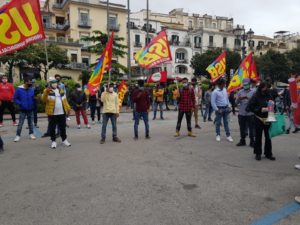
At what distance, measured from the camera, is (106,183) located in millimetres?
4715

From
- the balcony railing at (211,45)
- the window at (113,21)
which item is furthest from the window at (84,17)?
the balcony railing at (211,45)

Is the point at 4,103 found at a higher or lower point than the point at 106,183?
higher

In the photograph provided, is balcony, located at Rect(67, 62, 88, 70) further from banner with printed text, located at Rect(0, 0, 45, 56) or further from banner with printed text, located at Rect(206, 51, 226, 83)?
banner with printed text, located at Rect(0, 0, 45, 56)

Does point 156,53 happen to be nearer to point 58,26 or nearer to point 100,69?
point 100,69

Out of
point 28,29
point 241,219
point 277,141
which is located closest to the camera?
point 241,219

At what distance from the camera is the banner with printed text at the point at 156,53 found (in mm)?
11617

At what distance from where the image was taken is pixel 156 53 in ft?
38.4

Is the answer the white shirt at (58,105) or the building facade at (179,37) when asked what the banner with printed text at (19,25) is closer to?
the white shirt at (58,105)

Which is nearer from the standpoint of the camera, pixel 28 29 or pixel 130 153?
pixel 130 153

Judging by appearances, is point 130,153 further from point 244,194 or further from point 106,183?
point 244,194

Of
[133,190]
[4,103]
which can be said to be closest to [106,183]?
[133,190]

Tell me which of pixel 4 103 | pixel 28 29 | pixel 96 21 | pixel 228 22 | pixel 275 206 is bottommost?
pixel 275 206

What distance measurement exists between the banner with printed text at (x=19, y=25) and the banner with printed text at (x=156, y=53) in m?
4.98

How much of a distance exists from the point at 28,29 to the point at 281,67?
1880 inches
